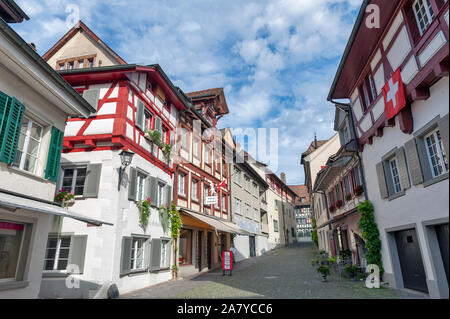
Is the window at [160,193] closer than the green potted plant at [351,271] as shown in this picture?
No

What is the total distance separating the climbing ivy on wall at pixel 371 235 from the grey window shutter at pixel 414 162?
120 inches

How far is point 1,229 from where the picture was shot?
625 centimetres

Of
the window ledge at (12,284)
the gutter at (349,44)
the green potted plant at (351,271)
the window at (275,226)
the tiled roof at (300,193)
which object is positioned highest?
the tiled roof at (300,193)

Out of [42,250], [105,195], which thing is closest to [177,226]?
[105,195]

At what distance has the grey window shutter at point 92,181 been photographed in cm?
980

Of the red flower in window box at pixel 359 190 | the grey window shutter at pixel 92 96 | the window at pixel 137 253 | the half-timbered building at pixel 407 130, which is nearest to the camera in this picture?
the half-timbered building at pixel 407 130

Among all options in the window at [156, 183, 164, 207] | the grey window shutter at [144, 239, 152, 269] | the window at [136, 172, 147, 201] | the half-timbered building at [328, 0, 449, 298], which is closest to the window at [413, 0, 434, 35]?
the half-timbered building at [328, 0, 449, 298]

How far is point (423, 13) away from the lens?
687 centimetres

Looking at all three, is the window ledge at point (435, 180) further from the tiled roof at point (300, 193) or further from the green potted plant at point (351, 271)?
the tiled roof at point (300, 193)

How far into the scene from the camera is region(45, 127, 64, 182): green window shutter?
744cm

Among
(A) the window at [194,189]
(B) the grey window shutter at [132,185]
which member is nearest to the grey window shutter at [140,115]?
(B) the grey window shutter at [132,185]

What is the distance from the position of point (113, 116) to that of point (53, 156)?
341 centimetres

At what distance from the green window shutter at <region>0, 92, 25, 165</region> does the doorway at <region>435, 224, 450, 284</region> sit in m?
9.64

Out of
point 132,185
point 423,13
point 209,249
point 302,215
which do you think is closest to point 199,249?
point 209,249
